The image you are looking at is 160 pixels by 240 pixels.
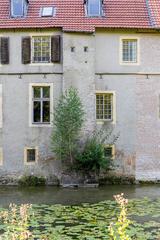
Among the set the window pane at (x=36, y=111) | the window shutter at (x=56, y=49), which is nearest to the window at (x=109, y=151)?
the window pane at (x=36, y=111)

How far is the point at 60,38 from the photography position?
25781 millimetres

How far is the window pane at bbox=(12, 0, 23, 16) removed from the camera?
26625 mm

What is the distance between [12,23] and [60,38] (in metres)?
2.73

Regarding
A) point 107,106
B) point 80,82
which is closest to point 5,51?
point 80,82

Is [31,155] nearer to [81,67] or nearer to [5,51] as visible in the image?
[81,67]

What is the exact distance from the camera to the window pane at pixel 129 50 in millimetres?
26328

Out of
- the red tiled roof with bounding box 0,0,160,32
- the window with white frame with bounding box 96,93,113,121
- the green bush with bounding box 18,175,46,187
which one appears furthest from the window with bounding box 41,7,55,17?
the green bush with bounding box 18,175,46,187

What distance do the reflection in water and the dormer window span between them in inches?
369

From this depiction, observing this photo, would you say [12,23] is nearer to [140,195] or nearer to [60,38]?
[60,38]

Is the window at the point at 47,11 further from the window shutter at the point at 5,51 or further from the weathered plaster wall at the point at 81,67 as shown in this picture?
the window shutter at the point at 5,51

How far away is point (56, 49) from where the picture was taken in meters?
25.7

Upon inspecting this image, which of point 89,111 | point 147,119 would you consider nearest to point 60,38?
point 89,111

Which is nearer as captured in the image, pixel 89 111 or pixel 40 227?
pixel 40 227

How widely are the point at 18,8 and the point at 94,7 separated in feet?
13.7
